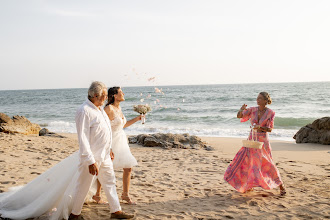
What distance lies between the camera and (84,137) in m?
3.40

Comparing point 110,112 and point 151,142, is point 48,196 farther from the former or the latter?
point 151,142

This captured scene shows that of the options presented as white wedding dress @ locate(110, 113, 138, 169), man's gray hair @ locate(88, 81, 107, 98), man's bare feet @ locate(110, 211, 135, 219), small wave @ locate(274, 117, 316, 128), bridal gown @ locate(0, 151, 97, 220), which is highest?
man's gray hair @ locate(88, 81, 107, 98)

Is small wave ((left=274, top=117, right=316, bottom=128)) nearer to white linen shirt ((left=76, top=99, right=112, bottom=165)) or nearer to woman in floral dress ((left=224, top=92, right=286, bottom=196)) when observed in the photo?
woman in floral dress ((left=224, top=92, right=286, bottom=196))

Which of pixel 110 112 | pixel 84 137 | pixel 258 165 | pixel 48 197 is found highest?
pixel 110 112

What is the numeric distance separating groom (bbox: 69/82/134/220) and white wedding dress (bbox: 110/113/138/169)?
620 mm

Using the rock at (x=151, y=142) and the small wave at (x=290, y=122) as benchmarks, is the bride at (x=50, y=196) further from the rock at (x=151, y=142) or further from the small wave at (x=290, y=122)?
the small wave at (x=290, y=122)

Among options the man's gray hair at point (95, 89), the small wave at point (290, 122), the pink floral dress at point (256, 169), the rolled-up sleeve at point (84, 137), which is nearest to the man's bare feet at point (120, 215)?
the rolled-up sleeve at point (84, 137)

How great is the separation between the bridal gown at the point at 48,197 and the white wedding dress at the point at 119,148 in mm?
648

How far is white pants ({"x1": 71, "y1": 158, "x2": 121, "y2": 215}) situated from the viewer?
3576 millimetres

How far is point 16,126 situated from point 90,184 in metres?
10.4

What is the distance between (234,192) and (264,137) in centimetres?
109

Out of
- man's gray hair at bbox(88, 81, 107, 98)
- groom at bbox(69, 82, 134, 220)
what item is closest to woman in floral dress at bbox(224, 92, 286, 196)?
groom at bbox(69, 82, 134, 220)

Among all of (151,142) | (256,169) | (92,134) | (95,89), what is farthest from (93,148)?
(151,142)

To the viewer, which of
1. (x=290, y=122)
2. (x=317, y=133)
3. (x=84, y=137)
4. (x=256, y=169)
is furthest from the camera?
(x=290, y=122)
